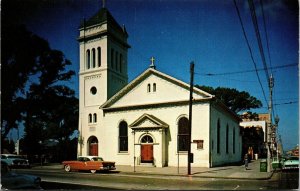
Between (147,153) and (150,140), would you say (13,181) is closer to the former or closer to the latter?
(147,153)

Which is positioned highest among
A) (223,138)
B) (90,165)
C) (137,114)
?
(137,114)

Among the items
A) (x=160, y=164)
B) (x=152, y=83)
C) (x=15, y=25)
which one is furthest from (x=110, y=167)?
(x=15, y=25)

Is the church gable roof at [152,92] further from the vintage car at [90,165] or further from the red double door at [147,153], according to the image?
the vintage car at [90,165]

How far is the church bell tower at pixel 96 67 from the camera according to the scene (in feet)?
96.5

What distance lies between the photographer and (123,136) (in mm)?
28156

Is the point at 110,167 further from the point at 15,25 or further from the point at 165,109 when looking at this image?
the point at 15,25

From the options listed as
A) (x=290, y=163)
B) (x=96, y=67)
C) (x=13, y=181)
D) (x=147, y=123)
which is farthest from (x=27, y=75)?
(x=290, y=163)

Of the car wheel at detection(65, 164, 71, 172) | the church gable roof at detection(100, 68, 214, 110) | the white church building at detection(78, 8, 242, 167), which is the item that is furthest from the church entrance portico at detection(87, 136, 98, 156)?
the car wheel at detection(65, 164, 71, 172)

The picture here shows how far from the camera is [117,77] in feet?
103

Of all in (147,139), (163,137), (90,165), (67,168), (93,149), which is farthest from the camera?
(93,149)

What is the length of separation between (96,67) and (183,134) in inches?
409

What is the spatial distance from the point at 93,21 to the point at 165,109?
10077 millimetres

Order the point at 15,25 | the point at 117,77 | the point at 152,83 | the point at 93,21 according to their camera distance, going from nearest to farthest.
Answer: the point at 15,25, the point at 152,83, the point at 93,21, the point at 117,77

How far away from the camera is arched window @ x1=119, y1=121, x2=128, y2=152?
27945mm
